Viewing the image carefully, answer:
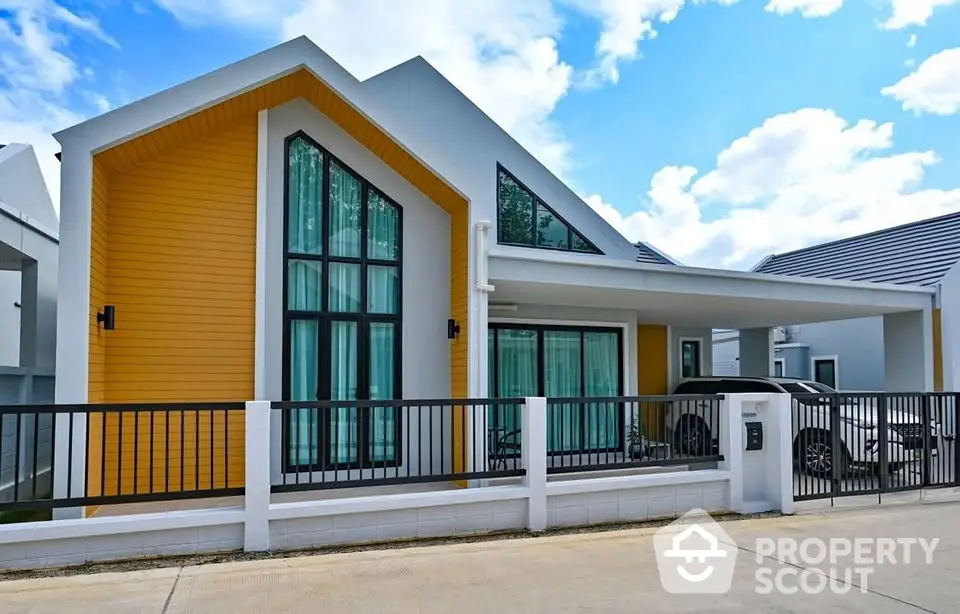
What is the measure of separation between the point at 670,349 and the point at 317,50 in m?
9.09

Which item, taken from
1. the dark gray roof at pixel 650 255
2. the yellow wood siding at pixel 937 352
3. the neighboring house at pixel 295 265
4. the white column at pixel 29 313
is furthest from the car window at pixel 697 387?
the white column at pixel 29 313

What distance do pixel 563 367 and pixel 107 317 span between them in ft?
21.1

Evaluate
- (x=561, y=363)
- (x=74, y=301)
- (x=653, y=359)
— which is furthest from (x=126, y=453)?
(x=653, y=359)

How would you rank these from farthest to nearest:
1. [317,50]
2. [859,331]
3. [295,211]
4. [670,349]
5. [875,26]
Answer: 1. [859,331]
2. [670,349]
3. [875,26]
4. [295,211]
5. [317,50]

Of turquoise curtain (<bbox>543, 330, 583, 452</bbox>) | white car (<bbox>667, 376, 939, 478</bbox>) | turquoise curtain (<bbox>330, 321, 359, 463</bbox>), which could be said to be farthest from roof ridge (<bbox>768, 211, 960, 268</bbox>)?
turquoise curtain (<bbox>330, 321, 359, 463</bbox>)

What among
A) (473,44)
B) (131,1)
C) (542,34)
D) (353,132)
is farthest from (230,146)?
(542,34)

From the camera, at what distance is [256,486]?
203 inches

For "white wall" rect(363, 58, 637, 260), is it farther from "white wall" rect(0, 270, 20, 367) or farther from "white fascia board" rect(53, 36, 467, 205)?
"white wall" rect(0, 270, 20, 367)

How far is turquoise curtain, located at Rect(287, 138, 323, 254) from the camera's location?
740 cm

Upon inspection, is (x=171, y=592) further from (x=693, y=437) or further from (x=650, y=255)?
(x=650, y=255)

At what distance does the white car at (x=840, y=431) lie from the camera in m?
6.99

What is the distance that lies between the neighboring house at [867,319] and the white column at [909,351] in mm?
79

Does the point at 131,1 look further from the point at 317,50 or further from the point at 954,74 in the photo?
the point at 954,74

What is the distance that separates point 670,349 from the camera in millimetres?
13094
